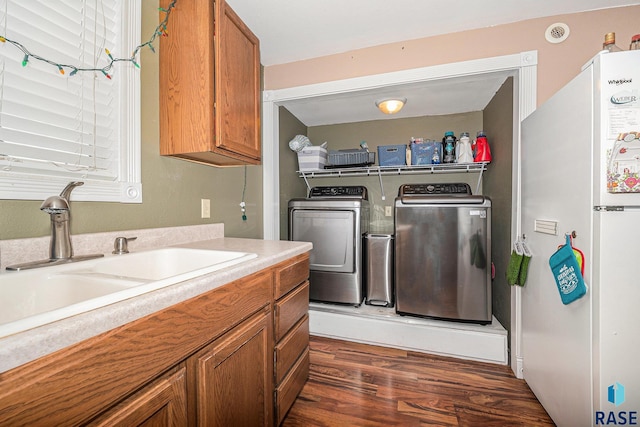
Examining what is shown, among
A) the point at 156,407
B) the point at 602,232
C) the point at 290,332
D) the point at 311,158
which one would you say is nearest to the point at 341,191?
the point at 311,158

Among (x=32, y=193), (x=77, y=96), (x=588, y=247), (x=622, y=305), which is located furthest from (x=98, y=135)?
(x=622, y=305)

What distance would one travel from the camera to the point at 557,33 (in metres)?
1.68

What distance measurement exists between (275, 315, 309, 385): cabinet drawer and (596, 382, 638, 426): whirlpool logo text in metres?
1.28

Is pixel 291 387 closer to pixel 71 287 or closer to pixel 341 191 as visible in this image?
pixel 71 287

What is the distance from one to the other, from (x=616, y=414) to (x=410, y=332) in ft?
3.78

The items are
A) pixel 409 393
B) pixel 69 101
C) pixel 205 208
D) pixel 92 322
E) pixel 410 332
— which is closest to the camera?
pixel 92 322

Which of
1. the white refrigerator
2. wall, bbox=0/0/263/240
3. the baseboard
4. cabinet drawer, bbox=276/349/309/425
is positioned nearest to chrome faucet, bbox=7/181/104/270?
wall, bbox=0/0/263/240

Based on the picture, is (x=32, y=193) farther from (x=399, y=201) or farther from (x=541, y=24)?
(x=541, y=24)

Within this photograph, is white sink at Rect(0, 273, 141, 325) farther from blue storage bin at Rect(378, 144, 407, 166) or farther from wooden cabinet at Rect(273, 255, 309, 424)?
blue storage bin at Rect(378, 144, 407, 166)

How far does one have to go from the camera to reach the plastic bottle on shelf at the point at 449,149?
2.52 m

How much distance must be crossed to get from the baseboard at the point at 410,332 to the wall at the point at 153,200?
3.69ft

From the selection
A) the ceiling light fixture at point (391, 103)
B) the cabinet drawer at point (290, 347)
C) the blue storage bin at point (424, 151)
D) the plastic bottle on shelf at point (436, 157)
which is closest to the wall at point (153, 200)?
the cabinet drawer at point (290, 347)

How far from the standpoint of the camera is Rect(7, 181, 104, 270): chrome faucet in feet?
2.80

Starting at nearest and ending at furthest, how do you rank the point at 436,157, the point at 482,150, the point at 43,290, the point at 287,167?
1. the point at 43,290
2. the point at 482,150
3. the point at 436,157
4. the point at 287,167
